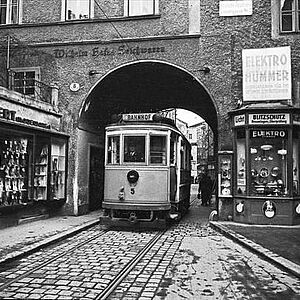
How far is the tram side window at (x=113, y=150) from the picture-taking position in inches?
541

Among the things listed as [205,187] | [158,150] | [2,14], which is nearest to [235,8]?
[158,150]

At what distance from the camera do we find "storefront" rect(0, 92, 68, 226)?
1285 centimetres

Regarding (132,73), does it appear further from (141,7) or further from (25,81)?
(25,81)

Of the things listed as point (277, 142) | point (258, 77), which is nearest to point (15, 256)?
point (277, 142)

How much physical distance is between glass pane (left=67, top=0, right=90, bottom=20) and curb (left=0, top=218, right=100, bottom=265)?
827cm

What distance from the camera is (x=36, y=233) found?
12.1 meters

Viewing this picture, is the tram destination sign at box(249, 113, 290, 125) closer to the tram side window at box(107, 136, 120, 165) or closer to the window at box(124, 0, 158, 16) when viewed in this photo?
the tram side window at box(107, 136, 120, 165)

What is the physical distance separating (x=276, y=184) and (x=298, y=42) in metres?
5.15

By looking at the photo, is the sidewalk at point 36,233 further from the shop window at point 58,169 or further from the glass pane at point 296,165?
the glass pane at point 296,165

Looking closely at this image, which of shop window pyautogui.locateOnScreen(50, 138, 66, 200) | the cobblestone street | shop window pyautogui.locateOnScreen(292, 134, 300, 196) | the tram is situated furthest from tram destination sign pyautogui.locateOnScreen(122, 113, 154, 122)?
shop window pyautogui.locateOnScreen(292, 134, 300, 196)

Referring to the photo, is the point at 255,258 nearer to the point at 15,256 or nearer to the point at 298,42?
the point at 15,256

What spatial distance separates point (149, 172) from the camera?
Result: 43.5 feet

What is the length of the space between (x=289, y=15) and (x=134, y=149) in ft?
25.4

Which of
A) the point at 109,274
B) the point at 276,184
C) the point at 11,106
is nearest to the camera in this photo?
the point at 109,274
